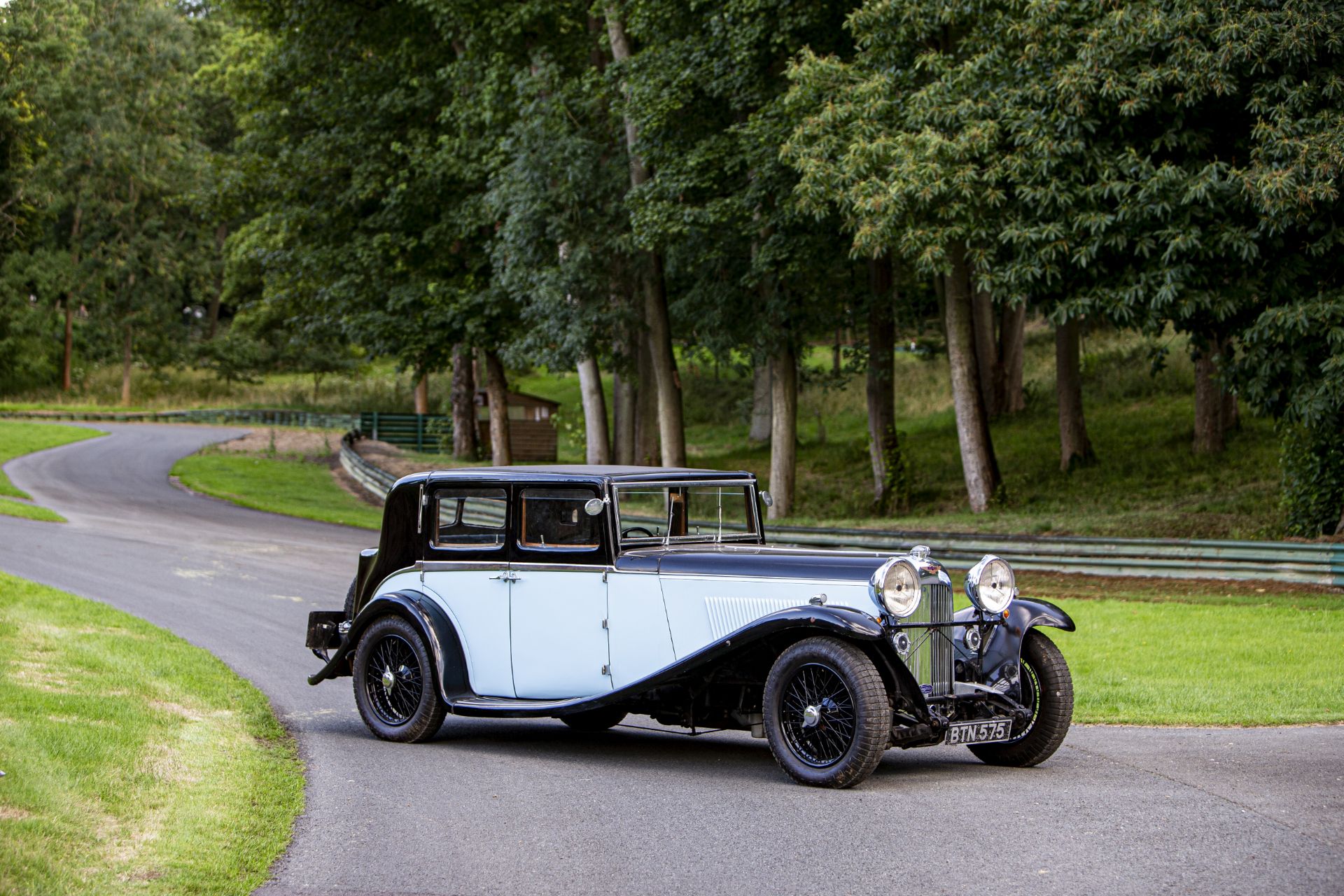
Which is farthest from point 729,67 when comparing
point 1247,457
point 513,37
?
point 1247,457

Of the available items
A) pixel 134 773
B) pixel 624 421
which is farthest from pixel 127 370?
pixel 134 773

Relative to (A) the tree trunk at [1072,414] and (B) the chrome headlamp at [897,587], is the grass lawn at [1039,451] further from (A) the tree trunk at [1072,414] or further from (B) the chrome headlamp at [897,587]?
(B) the chrome headlamp at [897,587]

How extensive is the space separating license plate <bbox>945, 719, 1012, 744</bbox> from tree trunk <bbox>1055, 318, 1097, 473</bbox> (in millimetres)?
23787

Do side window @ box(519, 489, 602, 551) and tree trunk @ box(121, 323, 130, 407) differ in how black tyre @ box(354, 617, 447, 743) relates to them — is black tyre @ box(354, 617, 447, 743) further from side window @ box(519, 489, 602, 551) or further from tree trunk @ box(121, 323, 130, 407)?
tree trunk @ box(121, 323, 130, 407)

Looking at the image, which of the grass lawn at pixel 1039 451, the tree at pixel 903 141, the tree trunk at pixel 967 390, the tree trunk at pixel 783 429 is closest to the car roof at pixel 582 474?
the tree at pixel 903 141

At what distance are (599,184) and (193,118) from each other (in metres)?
55.0

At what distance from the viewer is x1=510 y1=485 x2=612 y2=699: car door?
9.10 m

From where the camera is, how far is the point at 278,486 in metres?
38.0

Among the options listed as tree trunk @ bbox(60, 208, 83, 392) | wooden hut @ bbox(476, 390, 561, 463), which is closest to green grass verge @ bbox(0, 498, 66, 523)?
wooden hut @ bbox(476, 390, 561, 463)

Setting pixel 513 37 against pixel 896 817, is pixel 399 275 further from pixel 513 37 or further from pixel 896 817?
pixel 896 817

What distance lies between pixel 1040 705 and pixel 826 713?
5.22ft

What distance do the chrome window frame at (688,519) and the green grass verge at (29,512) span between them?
21315 mm

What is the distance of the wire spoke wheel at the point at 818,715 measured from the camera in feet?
25.5

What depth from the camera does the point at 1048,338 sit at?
50.6 m
